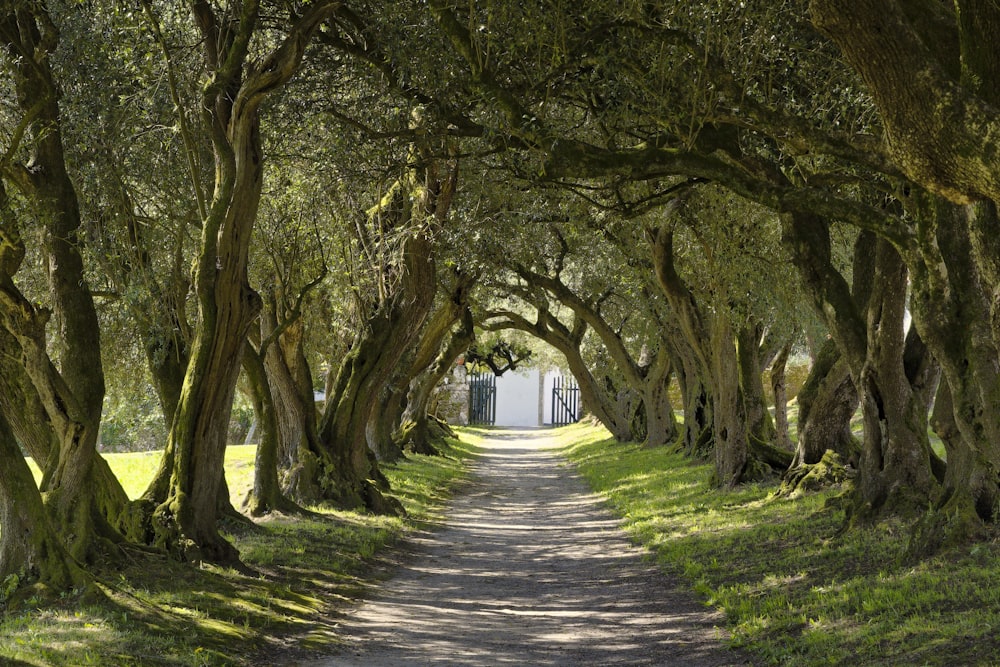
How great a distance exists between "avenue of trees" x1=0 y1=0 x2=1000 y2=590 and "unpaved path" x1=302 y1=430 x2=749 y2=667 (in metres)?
2.10

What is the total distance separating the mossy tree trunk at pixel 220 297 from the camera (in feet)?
34.0

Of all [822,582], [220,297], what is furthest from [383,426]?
[822,582]

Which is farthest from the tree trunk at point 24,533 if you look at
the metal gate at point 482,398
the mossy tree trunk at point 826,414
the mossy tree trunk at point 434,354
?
the metal gate at point 482,398

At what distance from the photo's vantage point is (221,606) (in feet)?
28.2

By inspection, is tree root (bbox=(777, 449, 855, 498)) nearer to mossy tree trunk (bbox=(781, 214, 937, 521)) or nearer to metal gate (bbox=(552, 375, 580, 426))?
mossy tree trunk (bbox=(781, 214, 937, 521))

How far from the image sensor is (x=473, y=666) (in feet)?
24.5

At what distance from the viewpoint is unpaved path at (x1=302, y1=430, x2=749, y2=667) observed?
25.8 feet

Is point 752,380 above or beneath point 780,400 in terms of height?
above

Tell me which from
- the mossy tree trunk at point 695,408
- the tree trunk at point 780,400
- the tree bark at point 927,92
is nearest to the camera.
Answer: the tree bark at point 927,92

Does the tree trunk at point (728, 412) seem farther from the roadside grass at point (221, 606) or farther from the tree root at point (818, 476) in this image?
the roadside grass at point (221, 606)

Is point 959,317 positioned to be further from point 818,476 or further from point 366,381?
point 366,381

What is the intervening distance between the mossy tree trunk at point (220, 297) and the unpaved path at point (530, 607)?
79.7 inches

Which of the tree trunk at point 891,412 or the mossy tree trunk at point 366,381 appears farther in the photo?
the mossy tree trunk at point 366,381

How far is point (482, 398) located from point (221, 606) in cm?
5806
